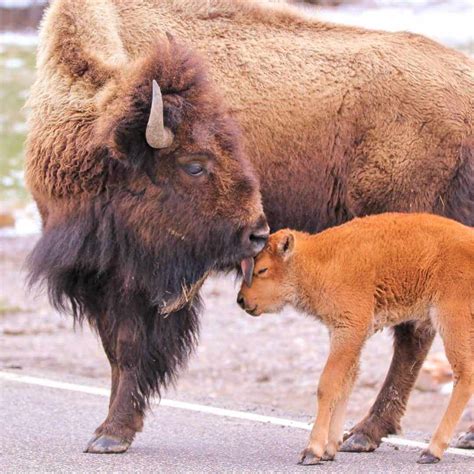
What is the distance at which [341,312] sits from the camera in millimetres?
6820

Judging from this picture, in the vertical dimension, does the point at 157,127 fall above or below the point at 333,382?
→ above

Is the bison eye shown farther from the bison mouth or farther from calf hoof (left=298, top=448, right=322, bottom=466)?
calf hoof (left=298, top=448, right=322, bottom=466)

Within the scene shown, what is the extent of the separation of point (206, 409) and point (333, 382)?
7.70 ft

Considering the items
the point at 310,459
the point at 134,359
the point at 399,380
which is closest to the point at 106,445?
the point at 134,359

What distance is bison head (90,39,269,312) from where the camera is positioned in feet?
23.2

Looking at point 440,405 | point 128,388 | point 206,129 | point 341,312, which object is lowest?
point 440,405

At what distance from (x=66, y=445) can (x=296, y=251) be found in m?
1.76

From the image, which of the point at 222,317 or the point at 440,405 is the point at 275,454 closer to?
the point at 440,405

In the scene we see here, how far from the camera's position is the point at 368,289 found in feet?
22.4

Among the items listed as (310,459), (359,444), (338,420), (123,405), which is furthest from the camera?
(359,444)

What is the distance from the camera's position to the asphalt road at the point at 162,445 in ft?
22.3

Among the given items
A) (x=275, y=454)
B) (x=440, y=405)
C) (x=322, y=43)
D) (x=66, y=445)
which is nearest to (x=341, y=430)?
(x=275, y=454)

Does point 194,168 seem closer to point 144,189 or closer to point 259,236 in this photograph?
point 144,189

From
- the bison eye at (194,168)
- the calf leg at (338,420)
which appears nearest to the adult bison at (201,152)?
the bison eye at (194,168)
